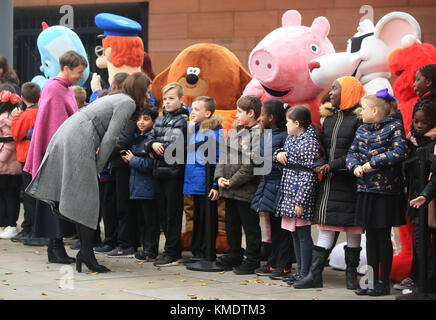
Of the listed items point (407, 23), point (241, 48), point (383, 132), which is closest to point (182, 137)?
point (383, 132)

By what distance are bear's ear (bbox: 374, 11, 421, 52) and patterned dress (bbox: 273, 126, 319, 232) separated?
2.04 meters

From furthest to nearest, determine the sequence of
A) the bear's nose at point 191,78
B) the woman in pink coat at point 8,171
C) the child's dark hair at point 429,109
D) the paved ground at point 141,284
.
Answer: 1. the woman in pink coat at point 8,171
2. the bear's nose at point 191,78
3. the child's dark hair at point 429,109
4. the paved ground at point 141,284

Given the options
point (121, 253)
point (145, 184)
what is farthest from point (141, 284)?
point (121, 253)

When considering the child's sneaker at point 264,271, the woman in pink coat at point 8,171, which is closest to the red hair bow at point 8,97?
the woman in pink coat at point 8,171

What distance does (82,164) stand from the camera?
679cm

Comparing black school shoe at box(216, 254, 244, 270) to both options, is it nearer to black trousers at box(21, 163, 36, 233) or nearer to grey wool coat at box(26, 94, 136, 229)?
grey wool coat at box(26, 94, 136, 229)

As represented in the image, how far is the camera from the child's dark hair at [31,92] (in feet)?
29.3

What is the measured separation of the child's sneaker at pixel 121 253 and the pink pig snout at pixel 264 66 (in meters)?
2.38

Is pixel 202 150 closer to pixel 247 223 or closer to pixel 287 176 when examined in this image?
pixel 247 223

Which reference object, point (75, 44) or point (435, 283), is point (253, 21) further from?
point (435, 283)

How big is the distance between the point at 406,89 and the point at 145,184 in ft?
8.99

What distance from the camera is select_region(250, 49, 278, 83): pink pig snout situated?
8344 mm

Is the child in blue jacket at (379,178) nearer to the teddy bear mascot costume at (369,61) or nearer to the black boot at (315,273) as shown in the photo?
the black boot at (315,273)

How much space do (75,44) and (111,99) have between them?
3865 millimetres
